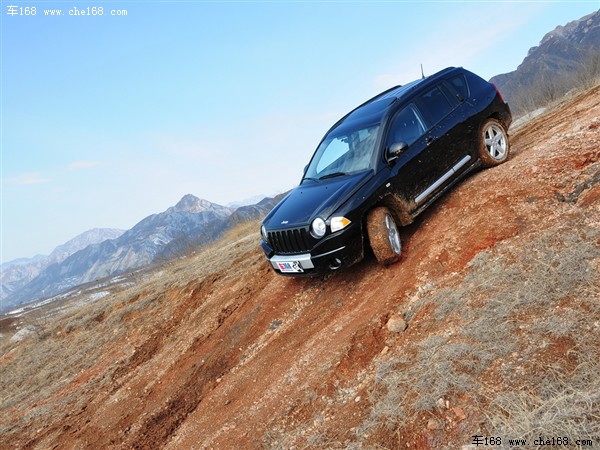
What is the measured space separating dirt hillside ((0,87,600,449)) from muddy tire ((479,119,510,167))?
1.27ft

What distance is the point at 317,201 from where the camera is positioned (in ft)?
16.7

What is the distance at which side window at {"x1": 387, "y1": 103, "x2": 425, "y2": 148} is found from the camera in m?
5.56

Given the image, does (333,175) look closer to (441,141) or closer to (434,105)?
(441,141)

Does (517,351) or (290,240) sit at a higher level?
(290,240)

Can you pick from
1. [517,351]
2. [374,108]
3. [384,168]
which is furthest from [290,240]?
[517,351]

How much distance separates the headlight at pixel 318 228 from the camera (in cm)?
475

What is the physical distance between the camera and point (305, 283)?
6.12 metres

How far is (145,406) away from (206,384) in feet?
3.03

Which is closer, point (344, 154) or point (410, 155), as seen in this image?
point (410, 155)

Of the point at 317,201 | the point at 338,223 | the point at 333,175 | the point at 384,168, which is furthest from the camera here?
the point at 333,175

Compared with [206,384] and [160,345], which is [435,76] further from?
[160,345]

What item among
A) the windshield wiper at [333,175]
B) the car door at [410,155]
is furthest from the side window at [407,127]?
the windshield wiper at [333,175]

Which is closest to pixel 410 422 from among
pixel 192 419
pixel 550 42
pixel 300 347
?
pixel 300 347

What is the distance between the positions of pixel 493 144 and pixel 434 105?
132cm
